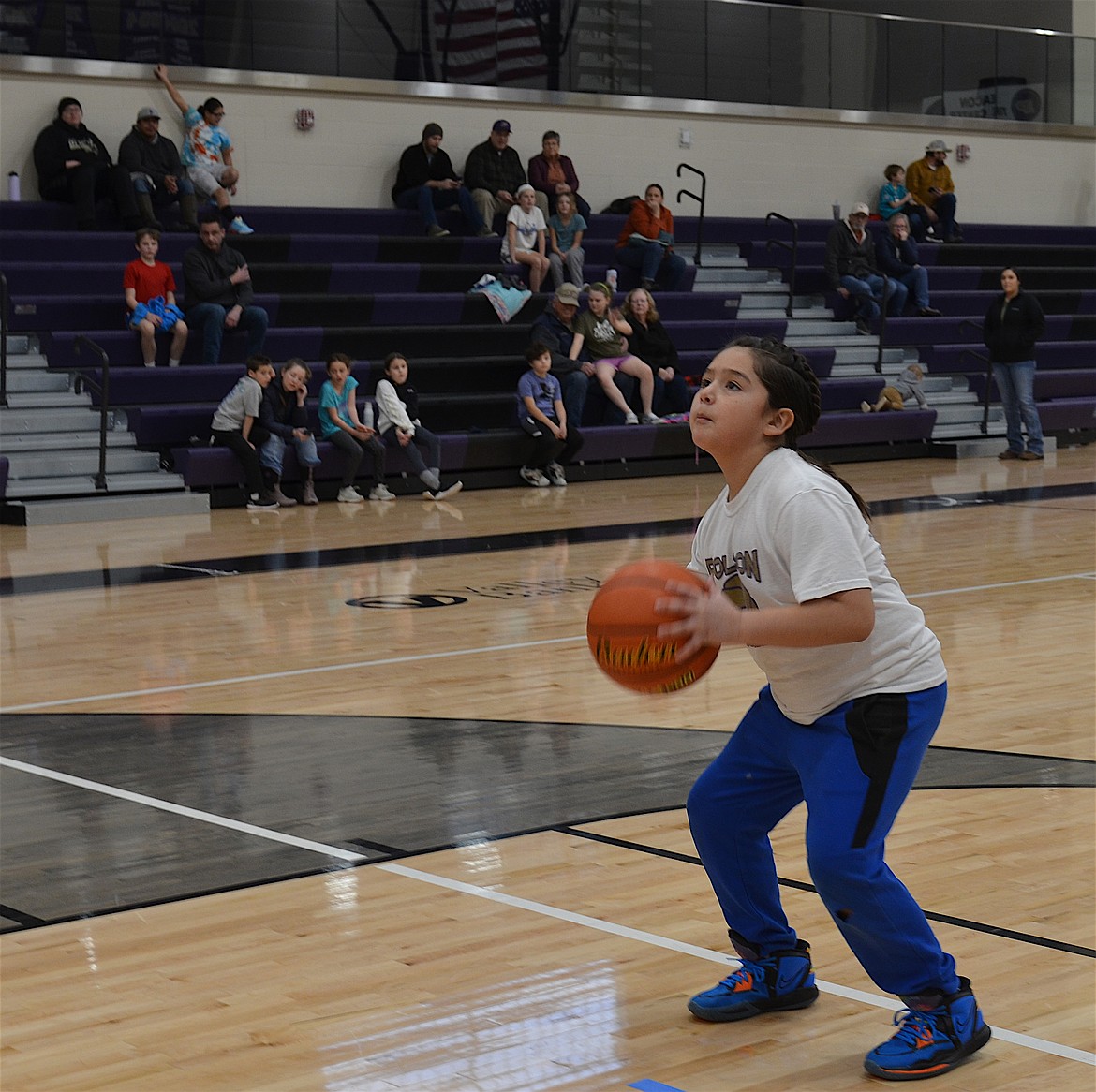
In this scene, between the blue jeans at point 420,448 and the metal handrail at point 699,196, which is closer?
the blue jeans at point 420,448

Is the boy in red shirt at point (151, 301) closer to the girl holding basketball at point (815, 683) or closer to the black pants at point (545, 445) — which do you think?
the black pants at point (545, 445)

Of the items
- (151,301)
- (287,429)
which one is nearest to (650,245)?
(151,301)

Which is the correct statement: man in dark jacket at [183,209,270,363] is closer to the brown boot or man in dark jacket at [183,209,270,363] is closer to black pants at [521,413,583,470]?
the brown boot

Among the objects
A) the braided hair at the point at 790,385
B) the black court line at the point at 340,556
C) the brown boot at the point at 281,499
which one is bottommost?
the black court line at the point at 340,556

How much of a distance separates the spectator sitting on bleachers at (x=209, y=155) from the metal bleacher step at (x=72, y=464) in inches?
136

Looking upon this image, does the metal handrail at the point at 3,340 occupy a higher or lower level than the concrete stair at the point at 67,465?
higher

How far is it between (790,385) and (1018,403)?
13432 millimetres

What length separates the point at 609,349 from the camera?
48.6 feet

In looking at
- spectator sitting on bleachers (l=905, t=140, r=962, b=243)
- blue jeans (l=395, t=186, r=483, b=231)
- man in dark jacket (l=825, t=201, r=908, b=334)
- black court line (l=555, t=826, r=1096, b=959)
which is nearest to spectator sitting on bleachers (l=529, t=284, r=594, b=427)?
blue jeans (l=395, t=186, r=483, b=231)

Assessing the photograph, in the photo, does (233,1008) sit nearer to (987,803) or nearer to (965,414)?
(987,803)

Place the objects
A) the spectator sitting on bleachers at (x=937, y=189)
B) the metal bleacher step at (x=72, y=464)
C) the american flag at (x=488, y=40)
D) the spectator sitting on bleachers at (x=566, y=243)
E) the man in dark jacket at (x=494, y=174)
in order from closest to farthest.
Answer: the metal bleacher step at (x=72, y=464) → the spectator sitting on bleachers at (x=566, y=243) → the man in dark jacket at (x=494, y=174) → the american flag at (x=488, y=40) → the spectator sitting on bleachers at (x=937, y=189)

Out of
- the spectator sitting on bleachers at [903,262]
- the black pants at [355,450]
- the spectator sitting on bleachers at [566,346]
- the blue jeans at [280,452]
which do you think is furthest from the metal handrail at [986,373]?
the blue jeans at [280,452]

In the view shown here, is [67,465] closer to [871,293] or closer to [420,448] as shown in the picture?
[420,448]

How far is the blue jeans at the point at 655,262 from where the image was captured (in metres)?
17.0
